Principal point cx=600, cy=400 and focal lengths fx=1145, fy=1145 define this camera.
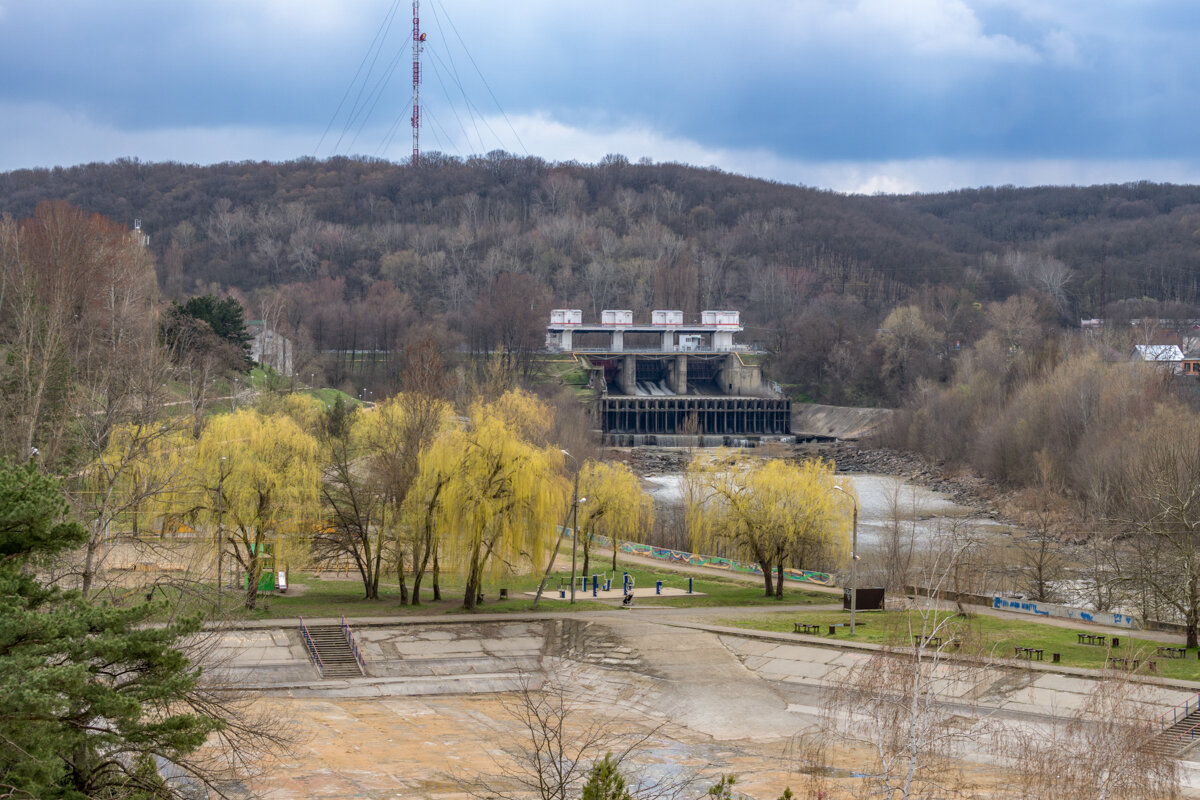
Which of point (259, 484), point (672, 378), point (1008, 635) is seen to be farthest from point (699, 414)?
point (1008, 635)

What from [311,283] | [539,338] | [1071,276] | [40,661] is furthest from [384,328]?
[40,661]

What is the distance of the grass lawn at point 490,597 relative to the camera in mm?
39781

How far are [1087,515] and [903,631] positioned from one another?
123 feet

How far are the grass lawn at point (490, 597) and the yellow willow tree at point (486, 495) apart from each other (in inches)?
79.1

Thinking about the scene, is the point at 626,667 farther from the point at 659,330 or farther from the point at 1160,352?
the point at 659,330

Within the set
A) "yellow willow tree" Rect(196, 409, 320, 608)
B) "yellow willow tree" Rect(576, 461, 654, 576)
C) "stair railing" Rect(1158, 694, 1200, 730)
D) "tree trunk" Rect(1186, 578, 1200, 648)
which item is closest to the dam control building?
"yellow willow tree" Rect(576, 461, 654, 576)

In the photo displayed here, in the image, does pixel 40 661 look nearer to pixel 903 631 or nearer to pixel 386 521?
pixel 903 631

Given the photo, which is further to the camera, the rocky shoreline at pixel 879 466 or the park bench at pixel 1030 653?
the rocky shoreline at pixel 879 466

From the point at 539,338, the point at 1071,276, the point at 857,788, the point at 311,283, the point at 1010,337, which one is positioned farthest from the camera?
the point at 1071,276

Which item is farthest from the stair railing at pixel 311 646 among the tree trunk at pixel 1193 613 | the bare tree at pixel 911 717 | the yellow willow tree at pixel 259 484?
the tree trunk at pixel 1193 613

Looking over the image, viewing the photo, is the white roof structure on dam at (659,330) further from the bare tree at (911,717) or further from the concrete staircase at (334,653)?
the bare tree at (911,717)

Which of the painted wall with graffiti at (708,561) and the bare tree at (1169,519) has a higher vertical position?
the bare tree at (1169,519)

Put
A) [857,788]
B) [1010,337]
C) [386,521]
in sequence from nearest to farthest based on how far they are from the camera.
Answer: [857,788], [386,521], [1010,337]

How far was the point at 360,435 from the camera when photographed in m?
47.5
